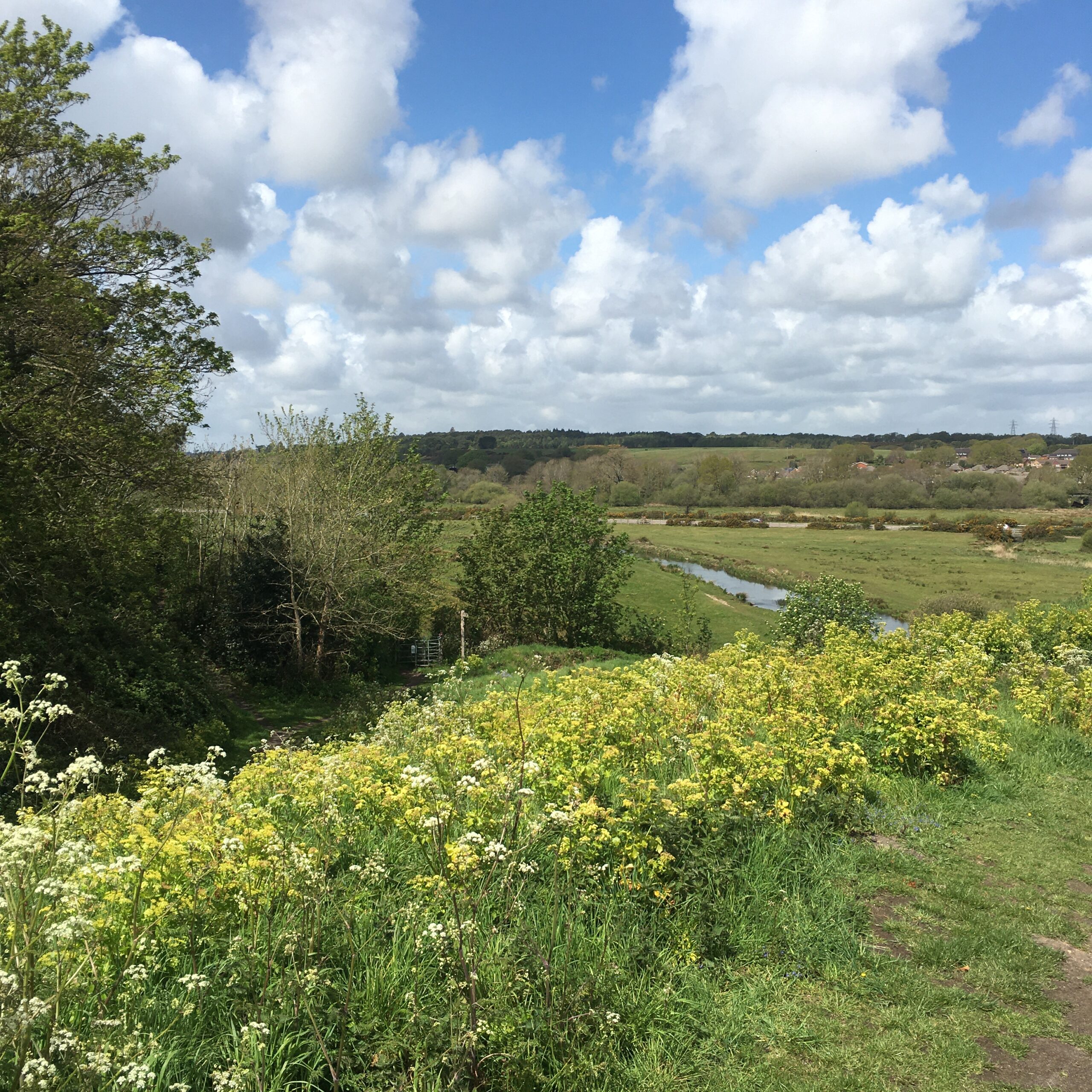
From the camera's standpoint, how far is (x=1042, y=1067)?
3.87 m

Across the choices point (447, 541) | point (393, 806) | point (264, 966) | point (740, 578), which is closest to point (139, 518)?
point (393, 806)

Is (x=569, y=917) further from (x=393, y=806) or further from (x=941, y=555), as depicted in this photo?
(x=941, y=555)

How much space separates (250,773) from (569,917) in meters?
2.94

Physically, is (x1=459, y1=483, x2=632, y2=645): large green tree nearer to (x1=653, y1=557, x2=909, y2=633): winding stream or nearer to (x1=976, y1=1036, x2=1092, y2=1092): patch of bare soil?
(x1=653, y1=557, x2=909, y2=633): winding stream

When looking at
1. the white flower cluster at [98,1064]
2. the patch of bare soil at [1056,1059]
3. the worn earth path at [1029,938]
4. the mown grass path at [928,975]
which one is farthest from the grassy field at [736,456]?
the white flower cluster at [98,1064]

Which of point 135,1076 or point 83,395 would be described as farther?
point 83,395

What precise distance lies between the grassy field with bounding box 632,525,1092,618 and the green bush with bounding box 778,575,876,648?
19491 millimetres

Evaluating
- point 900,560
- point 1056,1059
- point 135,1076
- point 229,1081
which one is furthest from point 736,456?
point 135,1076

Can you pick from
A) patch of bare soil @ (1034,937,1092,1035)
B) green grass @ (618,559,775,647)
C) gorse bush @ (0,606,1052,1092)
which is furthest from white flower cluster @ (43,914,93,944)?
green grass @ (618,559,775,647)

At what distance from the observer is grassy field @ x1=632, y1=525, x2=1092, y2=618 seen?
50625 millimetres

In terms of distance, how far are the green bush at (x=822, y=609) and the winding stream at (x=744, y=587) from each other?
1672 centimetres

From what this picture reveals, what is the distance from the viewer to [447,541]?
3541cm

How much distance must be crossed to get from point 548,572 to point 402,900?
23.2m

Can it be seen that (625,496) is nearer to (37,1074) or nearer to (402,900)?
(402,900)
